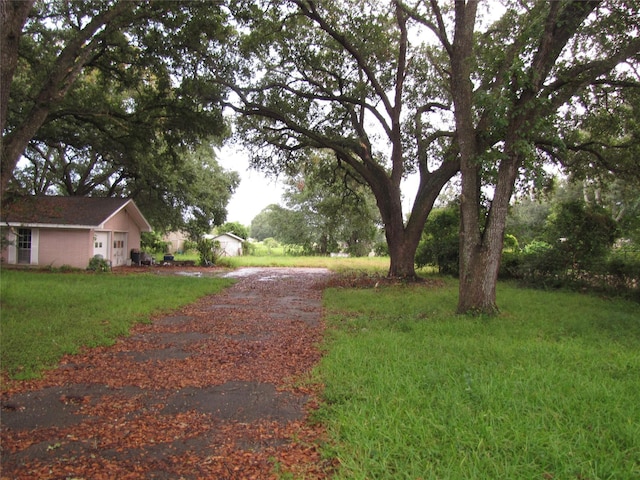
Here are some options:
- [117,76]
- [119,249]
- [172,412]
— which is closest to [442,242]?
[117,76]

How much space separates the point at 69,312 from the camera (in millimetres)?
8812

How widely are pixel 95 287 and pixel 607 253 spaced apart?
55.4ft

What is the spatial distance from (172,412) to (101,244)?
20769 mm

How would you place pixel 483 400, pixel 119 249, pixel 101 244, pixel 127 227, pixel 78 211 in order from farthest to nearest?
pixel 127 227 → pixel 119 249 → pixel 101 244 → pixel 78 211 → pixel 483 400

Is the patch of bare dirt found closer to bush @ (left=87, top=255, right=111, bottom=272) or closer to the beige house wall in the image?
bush @ (left=87, top=255, right=111, bottom=272)

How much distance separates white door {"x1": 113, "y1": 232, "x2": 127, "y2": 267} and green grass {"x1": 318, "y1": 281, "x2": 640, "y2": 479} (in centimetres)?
1963

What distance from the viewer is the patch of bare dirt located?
3.14 meters

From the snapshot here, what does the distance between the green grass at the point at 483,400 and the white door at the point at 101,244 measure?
1814 cm

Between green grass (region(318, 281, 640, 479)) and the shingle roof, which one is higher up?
the shingle roof

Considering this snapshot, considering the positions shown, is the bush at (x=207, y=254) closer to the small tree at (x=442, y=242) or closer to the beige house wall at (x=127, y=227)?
the beige house wall at (x=127, y=227)

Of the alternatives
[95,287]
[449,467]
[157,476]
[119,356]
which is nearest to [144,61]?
[95,287]

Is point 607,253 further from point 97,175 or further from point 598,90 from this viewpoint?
point 97,175

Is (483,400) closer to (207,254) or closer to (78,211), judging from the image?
(78,211)

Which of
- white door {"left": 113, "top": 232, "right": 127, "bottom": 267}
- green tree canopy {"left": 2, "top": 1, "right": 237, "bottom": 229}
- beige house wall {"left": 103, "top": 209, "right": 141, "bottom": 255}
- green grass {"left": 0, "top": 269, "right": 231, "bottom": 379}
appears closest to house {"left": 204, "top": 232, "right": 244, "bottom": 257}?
beige house wall {"left": 103, "top": 209, "right": 141, "bottom": 255}
